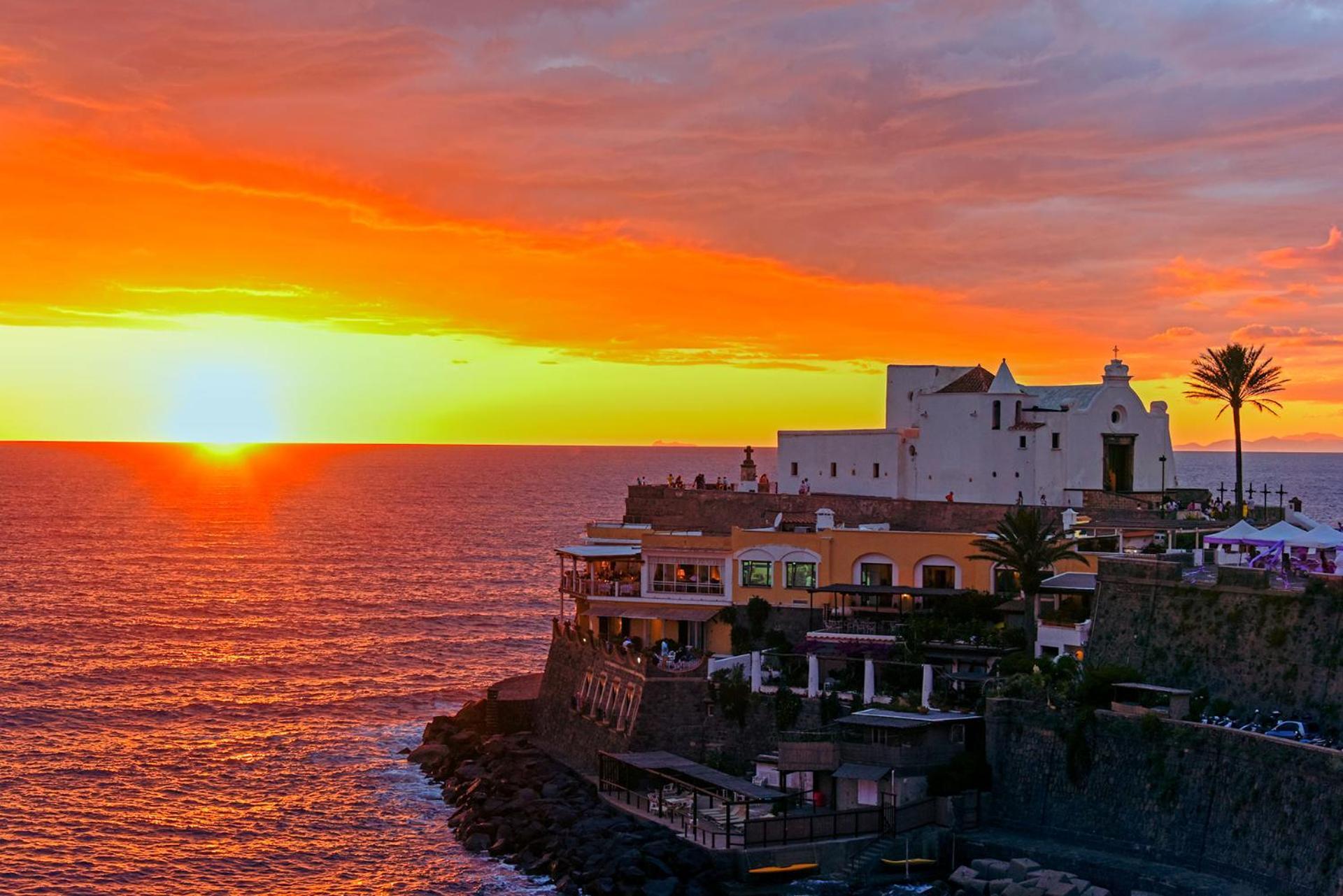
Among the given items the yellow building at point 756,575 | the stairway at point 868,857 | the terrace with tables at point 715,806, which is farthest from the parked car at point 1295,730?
the yellow building at point 756,575

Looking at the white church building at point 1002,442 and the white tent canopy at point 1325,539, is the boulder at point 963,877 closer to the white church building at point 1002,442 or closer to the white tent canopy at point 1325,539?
the white tent canopy at point 1325,539

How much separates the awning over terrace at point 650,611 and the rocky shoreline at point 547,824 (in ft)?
21.1

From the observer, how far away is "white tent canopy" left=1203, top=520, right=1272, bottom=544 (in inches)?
1999

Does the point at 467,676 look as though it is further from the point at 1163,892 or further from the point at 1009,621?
the point at 1163,892

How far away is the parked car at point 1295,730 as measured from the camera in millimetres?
42062

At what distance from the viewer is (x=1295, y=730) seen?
139ft

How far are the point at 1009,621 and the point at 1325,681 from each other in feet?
49.4

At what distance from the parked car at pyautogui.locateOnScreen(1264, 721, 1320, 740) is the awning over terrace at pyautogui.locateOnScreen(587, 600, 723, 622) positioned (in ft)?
83.1

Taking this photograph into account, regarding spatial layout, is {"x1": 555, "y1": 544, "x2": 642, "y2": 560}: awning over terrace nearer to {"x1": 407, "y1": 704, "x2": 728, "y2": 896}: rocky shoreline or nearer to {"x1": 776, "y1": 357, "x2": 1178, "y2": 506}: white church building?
{"x1": 407, "y1": 704, "x2": 728, "y2": 896}: rocky shoreline

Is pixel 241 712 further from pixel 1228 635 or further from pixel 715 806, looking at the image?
pixel 1228 635

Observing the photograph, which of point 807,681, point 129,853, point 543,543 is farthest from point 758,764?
point 543,543

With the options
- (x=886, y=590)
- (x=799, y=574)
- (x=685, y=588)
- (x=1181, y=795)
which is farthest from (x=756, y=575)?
(x=1181, y=795)

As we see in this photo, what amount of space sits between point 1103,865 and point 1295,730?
654cm

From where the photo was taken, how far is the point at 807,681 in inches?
2207
